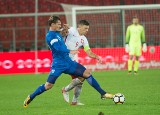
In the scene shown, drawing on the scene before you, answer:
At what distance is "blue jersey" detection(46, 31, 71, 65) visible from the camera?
11.9m

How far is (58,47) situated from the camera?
468 inches

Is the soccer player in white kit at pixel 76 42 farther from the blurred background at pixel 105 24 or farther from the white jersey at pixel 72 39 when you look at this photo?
the blurred background at pixel 105 24

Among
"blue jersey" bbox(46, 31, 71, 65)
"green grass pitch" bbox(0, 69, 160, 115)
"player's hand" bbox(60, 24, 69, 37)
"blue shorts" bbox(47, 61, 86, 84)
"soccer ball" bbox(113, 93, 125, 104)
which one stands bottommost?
"green grass pitch" bbox(0, 69, 160, 115)

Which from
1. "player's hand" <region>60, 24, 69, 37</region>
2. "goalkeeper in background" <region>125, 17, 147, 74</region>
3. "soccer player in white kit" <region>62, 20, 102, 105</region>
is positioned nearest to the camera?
"player's hand" <region>60, 24, 69, 37</region>

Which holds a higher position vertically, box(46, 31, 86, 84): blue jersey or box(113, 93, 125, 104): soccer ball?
box(46, 31, 86, 84): blue jersey

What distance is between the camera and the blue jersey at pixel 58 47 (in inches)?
469

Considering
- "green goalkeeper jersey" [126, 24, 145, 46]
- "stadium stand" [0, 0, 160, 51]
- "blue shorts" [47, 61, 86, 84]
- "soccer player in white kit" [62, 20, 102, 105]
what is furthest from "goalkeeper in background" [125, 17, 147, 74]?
"blue shorts" [47, 61, 86, 84]

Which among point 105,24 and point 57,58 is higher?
point 105,24

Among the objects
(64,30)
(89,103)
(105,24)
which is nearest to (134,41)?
(105,24)

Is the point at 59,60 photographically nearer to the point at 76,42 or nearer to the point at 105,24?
the point at 76,42

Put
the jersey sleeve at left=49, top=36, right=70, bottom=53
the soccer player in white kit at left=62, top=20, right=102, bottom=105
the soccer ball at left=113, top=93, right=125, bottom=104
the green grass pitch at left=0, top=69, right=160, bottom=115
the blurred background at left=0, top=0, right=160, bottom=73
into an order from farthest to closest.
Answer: the blurred background at left=0, top=0, right=160, bottom=73, the soccer player in white kit at left=62, top=20, right=102, bottom=105, the soccer ball at left=113, top=93, right=125, bottom=104, the jersey sleeve at left=49, top=36, right=70, bottom=53, the green grass pitch at left=0, top=69, right=160, bottom=115

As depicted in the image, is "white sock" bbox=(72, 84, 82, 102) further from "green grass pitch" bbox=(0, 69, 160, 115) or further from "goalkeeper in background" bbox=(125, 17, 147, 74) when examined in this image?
"goalkeeper in background" bbox=(125, 17, 147, 74)

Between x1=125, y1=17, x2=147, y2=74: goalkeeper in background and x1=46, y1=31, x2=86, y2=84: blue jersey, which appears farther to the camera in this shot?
x1=125, y1=17, x2=147, y2=74: goalkeeper in background

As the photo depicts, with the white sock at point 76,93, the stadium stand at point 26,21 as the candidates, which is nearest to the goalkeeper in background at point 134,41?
the stadium stand at point 26,21
